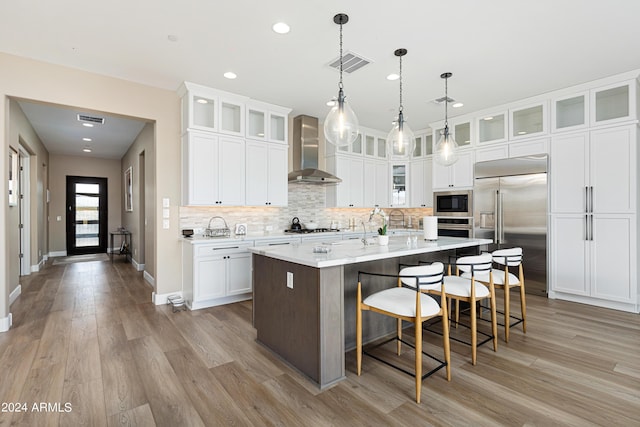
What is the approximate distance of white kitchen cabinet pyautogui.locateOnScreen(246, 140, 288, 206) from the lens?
4.94m

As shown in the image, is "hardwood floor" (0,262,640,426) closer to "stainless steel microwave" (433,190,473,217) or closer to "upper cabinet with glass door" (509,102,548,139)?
"stainless steel microwave" (433,190,473,217)

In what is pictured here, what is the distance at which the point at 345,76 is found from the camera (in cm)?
404

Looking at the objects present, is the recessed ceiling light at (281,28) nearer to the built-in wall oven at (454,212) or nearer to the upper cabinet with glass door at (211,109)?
the upper cabinet with glass door at (211,109)

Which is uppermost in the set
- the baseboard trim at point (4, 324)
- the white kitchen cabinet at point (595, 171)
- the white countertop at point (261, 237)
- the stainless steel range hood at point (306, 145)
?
the stainless steel range hood at point (306, 145)

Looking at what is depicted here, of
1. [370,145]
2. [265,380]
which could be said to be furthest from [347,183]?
[265,380]

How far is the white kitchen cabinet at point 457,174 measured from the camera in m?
5.55

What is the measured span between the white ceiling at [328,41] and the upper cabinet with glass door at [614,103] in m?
0.28

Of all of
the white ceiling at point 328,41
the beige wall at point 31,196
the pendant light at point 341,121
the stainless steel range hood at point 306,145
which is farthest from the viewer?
the stainless steel range hood at point 306,145

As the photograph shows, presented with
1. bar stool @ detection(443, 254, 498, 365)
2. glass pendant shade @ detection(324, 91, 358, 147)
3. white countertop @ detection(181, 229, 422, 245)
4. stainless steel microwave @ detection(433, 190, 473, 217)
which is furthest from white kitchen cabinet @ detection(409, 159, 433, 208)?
glass pendant shade @ detection(324, 91, 358, 147)

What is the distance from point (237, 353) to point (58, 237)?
9.25m

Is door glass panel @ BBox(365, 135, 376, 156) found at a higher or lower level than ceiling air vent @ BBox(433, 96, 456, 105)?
lower

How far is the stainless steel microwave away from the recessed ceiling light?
13.5 feet

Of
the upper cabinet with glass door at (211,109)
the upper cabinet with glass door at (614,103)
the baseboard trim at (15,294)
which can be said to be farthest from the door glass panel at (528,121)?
the baseboard trim at (15,294)

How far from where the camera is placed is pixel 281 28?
2.98 metres
